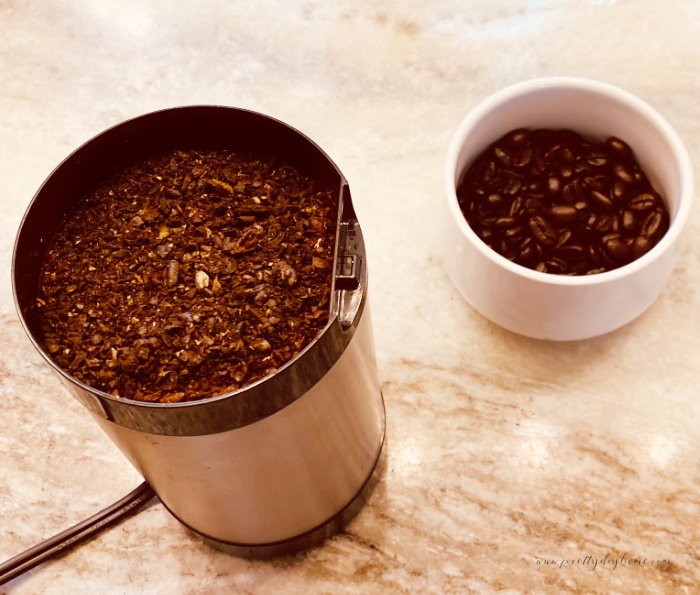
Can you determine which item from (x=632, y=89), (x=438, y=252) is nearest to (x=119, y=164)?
(x=438, y=252)

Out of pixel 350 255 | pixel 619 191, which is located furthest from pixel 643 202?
pixel 350 255

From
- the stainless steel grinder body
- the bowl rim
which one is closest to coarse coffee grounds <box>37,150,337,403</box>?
the stainless steel grinder body

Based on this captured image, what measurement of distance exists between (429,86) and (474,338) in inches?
15.0

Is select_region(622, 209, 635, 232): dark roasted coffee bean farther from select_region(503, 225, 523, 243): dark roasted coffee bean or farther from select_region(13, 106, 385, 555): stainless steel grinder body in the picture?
select_region(13, 106, 385, 555): stainless steel grinder body

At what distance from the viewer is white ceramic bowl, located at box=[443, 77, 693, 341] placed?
81cm

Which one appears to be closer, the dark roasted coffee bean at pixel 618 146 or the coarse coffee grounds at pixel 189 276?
the coarse coffee grounds at pixel 189 276

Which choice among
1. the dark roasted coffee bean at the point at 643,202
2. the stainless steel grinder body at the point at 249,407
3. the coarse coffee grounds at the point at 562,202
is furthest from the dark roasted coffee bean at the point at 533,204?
the stainless steel grinder body at the point at 249,407

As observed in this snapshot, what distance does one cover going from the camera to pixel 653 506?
85 centimetres

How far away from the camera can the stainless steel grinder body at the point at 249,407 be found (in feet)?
1.86

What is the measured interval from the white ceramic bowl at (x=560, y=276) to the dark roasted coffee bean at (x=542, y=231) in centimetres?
6

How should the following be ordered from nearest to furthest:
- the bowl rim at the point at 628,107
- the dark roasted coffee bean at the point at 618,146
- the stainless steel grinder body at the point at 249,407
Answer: the stainless steel grinder body at the point at 249,407, the bowl rim at the point at 628,107, the dark roasted coffee bean at the point at 618,146

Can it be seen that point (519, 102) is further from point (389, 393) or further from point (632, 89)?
point (389, 393)

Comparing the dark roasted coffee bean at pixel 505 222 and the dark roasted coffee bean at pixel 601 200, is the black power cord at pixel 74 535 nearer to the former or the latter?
the dark roasted coffee bean at pixel 505 222

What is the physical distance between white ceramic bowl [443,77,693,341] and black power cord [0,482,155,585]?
0.44 meters
